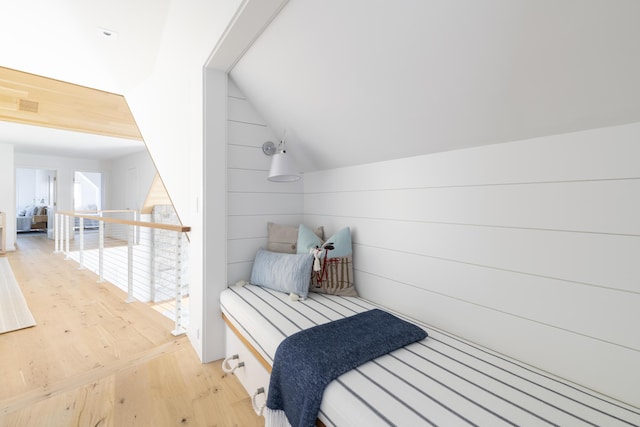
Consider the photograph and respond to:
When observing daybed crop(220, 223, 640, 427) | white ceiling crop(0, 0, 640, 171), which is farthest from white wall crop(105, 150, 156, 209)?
daybed crop(220, 223, 640, 427)

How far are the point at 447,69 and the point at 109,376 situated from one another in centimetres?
221

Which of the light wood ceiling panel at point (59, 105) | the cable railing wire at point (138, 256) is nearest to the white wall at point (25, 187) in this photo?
the cable railing wire at point (138, 256)

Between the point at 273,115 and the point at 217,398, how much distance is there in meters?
1.64

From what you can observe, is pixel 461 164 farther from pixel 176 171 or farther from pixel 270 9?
pixel 176 171

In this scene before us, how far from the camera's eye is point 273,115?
1872 millimetres

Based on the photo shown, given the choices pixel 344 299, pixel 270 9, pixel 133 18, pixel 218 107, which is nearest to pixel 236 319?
pixel 344 299

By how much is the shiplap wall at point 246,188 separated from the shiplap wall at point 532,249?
2.87 ft

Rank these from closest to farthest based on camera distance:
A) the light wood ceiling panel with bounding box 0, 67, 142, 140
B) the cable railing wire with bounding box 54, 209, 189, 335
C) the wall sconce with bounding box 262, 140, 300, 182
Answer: the wall sconce with bounding box 262, 140, 300, 182
the light wood ceiling panel with bounding box 0, 67, 142, 140
the cable railing wire with bounding box 54, 209, 189, 335

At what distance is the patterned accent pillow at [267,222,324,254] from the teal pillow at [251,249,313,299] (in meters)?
0.09

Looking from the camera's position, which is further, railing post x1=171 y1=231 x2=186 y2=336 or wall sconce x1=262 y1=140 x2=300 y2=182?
railing post x1=171 y1=231 x2=186 y2=336

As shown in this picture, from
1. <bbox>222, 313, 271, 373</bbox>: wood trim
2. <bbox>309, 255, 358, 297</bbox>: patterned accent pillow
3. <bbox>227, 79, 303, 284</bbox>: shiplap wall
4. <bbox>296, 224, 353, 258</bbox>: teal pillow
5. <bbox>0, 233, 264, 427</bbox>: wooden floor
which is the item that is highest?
<bbox>227, 79, 303, 284</bbox>: shiplap wall

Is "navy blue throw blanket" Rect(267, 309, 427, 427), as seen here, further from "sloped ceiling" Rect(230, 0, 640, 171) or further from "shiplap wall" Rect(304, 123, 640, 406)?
"sloped ceiling" Rect(230, 0, 640, 171)

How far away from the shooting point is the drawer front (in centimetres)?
132

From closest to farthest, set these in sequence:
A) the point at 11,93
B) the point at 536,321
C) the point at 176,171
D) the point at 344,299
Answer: the point at 536,321, the point at 344,299, the point at 176,171, the point at 11,93
